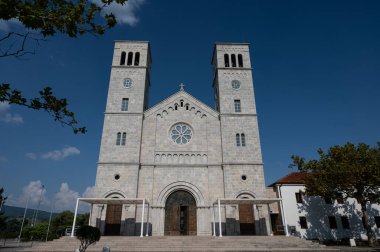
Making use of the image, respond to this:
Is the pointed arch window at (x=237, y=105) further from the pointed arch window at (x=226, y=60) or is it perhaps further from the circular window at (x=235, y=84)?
the pointed arch window at (x=226, y=60)

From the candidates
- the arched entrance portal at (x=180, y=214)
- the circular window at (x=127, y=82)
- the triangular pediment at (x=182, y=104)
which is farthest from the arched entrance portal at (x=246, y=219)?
the circular window at (x=127, y=82)

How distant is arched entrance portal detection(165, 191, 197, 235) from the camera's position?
2289 cm

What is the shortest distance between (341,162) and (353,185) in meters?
2.44

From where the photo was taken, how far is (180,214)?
23516 mm

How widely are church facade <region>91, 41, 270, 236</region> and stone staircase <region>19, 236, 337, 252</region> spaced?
2.82m

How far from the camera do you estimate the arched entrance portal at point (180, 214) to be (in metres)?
22.9

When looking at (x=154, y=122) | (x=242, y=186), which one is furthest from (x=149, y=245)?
(x=154, y=122)

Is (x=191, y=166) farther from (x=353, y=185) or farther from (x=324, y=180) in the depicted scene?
(x=353, y=185)

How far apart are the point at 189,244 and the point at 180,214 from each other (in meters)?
5.80

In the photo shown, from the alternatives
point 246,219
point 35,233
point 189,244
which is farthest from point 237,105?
point 35,233

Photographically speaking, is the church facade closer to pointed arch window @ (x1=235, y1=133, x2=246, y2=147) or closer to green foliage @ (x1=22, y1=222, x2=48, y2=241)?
pointed arch window @ (x1=235, y1=133, x2=246, y2=147)

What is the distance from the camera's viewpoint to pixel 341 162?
23.7m

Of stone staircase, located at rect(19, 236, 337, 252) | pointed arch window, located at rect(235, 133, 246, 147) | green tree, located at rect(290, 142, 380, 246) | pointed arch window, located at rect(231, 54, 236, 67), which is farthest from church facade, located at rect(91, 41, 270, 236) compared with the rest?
green tree, located at rect(290, 142, 380, 246)

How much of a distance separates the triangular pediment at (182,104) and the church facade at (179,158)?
0.11 m
